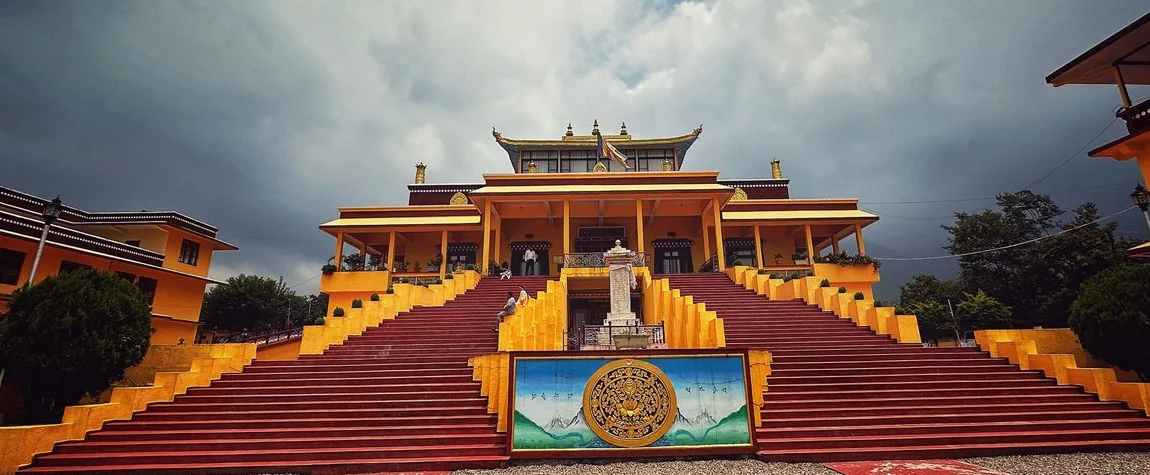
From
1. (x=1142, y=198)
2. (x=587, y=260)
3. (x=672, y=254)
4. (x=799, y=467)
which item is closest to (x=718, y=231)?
(x=672, y=254)

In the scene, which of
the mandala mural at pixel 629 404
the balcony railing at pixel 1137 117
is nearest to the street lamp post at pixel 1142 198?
the balcony railing at pixel 1137 117

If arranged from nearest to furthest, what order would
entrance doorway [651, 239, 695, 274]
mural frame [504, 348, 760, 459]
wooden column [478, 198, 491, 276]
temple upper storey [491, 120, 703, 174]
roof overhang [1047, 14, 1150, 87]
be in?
mural frame [504, 348, 760, 459], roof overhang [1047, 14, 1150, 87], wooden column [478, 198, 491, 276], entrance doorway [651, 239, 695, 274], temple upper storey [491, 120, 703, 174]

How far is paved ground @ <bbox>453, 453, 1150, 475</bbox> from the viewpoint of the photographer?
6086mm

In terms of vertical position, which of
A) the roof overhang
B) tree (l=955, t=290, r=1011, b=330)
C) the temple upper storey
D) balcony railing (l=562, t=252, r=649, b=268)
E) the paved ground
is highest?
the temple upper storey

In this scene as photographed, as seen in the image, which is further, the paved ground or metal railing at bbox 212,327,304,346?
metal railing at bbox 212,327,304,346

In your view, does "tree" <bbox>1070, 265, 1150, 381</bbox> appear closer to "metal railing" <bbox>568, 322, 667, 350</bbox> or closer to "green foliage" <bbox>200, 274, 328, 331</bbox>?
"metal railing" <bbox>568, 322, 667, 350</bbox>

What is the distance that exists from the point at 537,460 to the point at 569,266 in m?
11.7

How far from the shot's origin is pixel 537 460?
6.72 metres

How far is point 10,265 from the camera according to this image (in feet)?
50.6

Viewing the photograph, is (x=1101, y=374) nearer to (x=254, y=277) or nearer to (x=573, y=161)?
(x=573, y=161)

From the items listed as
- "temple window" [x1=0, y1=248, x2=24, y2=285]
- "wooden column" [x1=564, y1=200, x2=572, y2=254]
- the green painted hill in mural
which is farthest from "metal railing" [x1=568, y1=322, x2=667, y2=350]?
"temple window" [x1=0, y1=248, x2=24, y2=285]

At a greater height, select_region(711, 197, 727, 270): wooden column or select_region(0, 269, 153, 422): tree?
select_region(711, 197, 727, 270): wooden column

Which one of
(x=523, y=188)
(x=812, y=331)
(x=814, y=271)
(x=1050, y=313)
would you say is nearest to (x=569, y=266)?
(x=523, y=188)

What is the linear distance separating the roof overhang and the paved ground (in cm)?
890
